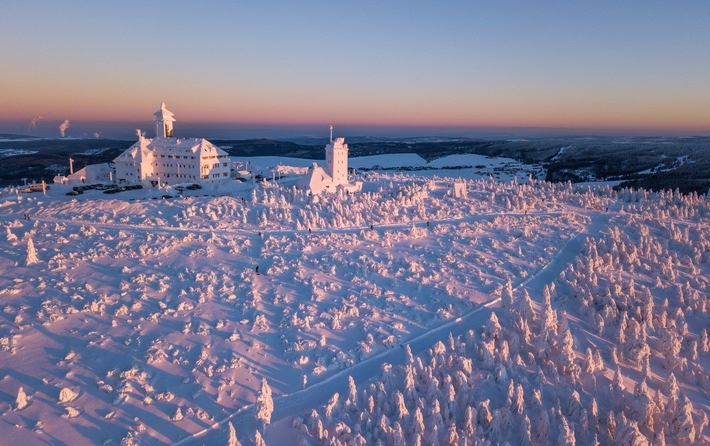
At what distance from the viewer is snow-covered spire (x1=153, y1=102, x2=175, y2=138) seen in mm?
55500

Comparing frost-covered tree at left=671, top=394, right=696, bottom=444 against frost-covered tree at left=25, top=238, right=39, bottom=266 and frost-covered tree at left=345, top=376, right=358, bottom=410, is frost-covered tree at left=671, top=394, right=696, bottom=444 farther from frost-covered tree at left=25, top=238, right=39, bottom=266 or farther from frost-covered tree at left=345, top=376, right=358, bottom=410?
frost-covered tree at left=25, top=238, right=39, bottom=266

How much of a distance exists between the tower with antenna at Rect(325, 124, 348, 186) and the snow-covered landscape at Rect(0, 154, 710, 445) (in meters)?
10.4

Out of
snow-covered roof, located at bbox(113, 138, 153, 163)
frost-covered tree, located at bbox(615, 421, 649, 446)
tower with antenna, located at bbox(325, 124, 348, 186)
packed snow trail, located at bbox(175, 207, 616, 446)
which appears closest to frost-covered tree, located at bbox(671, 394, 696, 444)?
frost-covered tree, located at bbox(615, 421, 649, 446)

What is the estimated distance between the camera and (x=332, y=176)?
168ft

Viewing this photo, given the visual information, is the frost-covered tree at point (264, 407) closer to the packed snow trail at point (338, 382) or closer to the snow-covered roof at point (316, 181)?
the packed snow trail at point (338, 382)

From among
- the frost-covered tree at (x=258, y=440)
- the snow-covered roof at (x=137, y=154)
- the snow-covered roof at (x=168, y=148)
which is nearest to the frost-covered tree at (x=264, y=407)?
the frost-covered tree at (x=258, y=440)

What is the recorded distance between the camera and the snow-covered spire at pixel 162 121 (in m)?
55.5

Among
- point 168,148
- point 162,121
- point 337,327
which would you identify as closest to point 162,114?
point 162,121

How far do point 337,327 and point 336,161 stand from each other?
31.5 m

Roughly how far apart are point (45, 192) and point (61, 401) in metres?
36.7

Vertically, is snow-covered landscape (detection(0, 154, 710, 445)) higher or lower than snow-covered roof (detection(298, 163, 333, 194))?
lower

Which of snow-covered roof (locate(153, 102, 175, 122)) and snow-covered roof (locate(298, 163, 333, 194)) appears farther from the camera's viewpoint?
snow-covered roof (locate(153, 102, 175, 122))

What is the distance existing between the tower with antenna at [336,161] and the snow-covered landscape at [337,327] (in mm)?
10385

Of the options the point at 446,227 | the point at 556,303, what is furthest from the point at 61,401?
the point at 446,227
